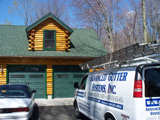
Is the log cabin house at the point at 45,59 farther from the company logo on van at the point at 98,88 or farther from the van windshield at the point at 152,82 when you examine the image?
the van windshield at the point at 152,82

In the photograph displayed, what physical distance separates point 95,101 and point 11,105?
9.26 feet

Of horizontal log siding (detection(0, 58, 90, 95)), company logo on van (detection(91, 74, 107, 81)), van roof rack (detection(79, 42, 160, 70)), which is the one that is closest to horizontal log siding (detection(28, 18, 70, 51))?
horizontal log siding (detection(0, 58, 90, 95))

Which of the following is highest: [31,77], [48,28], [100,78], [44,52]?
[48,28]

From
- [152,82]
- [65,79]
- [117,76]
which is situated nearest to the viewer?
[152,82]

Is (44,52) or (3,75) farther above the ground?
(44,52)

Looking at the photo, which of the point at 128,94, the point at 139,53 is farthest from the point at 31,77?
the point at 139,53

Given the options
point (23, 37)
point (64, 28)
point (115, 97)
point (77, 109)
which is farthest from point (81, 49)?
point (115, 97)

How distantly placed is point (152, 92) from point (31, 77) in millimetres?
10685

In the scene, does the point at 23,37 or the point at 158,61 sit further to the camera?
the point at 23,37

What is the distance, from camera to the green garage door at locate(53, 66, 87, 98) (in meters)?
13.8

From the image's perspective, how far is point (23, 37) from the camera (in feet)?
51.3

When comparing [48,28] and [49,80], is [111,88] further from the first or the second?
[48,28]

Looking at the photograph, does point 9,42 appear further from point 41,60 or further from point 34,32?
point 41,60

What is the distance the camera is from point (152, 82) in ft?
14.0
